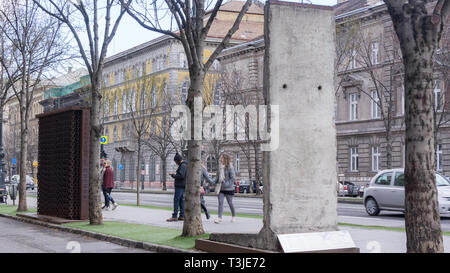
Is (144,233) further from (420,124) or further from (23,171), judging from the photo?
(23,171)

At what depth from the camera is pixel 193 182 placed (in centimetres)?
1327

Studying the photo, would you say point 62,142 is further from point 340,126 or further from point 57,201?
point 340,126

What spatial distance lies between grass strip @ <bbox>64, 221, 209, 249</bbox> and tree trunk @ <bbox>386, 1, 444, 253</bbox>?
474 centimetres

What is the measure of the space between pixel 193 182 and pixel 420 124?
20.8 ft

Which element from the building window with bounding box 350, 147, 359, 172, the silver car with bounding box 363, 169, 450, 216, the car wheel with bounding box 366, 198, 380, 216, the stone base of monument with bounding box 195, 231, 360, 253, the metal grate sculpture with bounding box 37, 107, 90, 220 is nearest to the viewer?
the stone base of monument with bounding box 195, 231, 360, 253

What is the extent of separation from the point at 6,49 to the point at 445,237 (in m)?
19.5

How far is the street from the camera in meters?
12.2

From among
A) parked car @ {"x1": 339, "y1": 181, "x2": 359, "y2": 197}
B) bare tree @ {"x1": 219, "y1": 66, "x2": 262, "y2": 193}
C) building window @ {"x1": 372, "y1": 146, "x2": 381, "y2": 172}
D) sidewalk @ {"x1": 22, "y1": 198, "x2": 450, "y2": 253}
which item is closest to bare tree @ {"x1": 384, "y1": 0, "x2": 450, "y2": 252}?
sidewalk @ {"x1": 22, "y1": 198, "x2": 450, "y2": 253}

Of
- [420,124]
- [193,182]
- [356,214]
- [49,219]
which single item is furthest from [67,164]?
[420,124]

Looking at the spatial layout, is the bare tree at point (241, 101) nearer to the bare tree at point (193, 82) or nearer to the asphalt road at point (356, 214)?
the asphalt road at point (356, 214)

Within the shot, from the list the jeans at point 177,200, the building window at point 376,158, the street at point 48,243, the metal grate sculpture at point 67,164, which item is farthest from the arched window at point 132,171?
the street at point 48,243

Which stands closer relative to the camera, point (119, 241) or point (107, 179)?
point (119, 241)

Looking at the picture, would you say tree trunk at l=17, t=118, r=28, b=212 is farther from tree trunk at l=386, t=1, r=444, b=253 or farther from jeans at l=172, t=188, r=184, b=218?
tree trunk at l=386, t=1, r=444, b=253

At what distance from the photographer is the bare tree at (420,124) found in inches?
303
